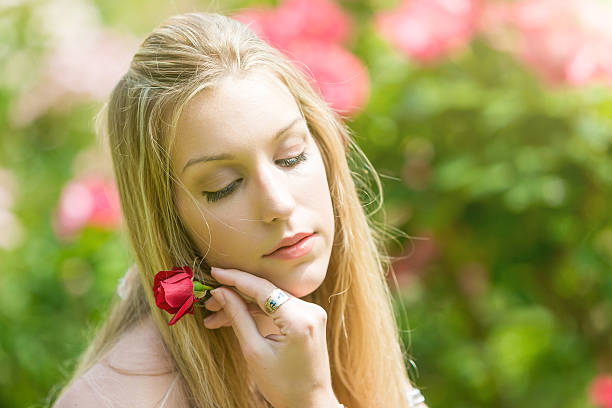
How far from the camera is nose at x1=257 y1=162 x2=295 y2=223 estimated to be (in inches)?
56.3

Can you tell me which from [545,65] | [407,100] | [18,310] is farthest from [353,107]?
[18,310]

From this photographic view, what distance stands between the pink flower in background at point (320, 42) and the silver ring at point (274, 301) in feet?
4.51

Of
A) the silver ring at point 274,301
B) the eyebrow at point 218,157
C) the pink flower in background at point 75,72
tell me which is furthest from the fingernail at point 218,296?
the pink flower in background at point 75,72

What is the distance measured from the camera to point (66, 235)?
3.27 meters

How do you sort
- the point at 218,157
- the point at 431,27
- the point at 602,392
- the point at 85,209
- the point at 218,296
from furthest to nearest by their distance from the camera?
the point at 85,209 < the point at 431,27 < the point at 602,392 < the point at 218,296 < the point at 218,157

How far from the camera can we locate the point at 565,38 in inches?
110

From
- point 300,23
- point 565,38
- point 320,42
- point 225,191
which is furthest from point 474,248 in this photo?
point 225,191

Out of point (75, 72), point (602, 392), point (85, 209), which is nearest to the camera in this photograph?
point (602, 392)

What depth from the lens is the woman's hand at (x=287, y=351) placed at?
4.82 ft

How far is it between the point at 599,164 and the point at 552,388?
1005mm

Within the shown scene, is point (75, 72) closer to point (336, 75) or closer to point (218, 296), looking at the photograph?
point (336, 75)

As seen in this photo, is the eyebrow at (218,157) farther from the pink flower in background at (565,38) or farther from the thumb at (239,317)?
the pink flower in background at (565,38)

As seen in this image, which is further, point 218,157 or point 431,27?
point 431,27

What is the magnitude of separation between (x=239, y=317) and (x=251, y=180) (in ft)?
0.97
